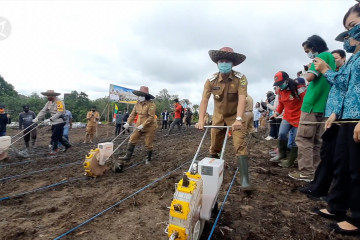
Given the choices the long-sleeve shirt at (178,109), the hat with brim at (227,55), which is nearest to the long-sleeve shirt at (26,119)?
the long-sleeve shirt at (178,109)

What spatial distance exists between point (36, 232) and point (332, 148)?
3319mm

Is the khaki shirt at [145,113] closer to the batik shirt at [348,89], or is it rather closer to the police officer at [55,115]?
the police officer at [55,115]

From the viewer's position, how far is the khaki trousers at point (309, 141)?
335 cm

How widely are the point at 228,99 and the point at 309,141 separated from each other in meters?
1.52

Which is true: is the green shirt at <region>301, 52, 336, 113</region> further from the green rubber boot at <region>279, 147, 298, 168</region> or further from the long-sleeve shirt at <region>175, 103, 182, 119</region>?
the long-sleeve shirt at <region>175, 103, 182, 119</region>

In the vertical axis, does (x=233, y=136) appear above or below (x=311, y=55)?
below

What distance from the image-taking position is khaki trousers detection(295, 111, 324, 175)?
3354 mm

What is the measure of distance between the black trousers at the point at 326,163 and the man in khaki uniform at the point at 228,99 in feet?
2.67

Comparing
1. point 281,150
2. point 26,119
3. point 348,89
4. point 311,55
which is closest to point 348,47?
point 348,89

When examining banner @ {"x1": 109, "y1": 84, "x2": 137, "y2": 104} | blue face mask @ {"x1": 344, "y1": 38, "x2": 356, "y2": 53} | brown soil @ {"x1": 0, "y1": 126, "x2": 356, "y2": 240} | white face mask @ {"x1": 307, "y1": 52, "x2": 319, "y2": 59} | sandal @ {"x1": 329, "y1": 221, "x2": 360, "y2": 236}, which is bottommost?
brown soil @ {"x1": 0, "y1": 126, "x2": 356, "y2": 240}

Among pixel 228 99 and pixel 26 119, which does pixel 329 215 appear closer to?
pixel 228 99

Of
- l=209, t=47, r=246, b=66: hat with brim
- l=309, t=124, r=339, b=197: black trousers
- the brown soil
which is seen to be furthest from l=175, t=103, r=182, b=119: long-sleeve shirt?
l=309, t=124, r=339, b=197: black trousers

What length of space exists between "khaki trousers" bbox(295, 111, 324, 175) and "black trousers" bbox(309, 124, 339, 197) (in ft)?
2.97

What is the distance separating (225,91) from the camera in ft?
10.3
